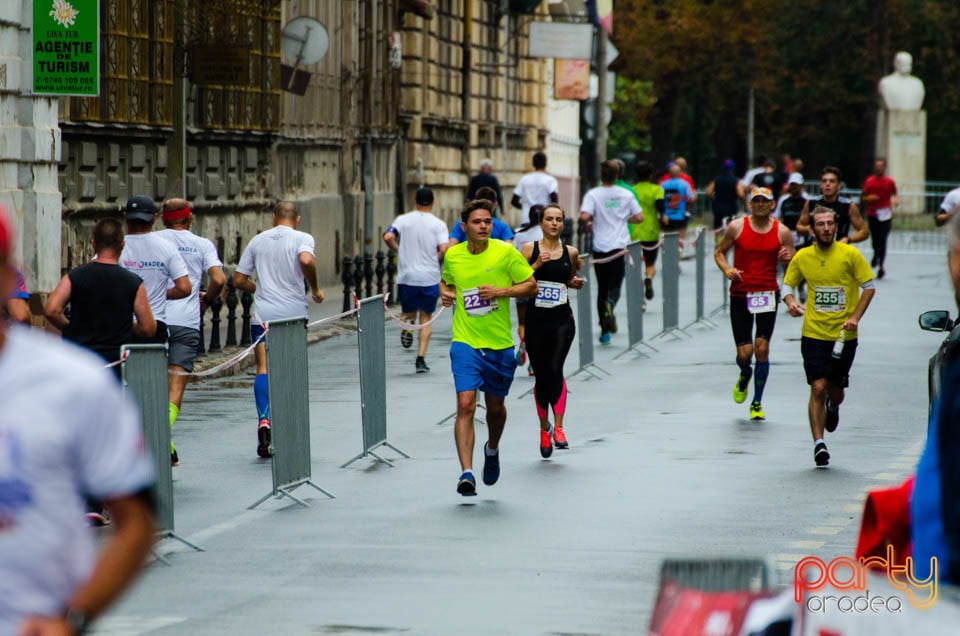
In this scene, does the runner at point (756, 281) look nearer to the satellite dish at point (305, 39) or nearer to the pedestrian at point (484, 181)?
the pedestrian at point (484, 181)

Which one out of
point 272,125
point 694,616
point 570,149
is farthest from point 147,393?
point 570,149

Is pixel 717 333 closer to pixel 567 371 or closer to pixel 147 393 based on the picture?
pixel 567 371

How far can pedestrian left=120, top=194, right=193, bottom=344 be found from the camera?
1269cm

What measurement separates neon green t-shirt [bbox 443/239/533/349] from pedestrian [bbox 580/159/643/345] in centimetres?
1021

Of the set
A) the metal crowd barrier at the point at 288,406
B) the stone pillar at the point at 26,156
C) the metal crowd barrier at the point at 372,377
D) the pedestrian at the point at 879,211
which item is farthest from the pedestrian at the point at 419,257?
the pedestrian at the point at 879,211

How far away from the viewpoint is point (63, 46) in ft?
64.2

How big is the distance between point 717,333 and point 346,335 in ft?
14.3

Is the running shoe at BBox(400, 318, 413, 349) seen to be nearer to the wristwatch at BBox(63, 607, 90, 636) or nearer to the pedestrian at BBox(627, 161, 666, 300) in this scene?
the pedestrian at BBox(627, 161, 666, 300)

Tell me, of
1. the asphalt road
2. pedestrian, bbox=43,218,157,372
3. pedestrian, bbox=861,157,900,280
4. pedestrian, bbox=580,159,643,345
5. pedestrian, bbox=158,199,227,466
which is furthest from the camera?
pedestrian, bbox=861,157,900,280

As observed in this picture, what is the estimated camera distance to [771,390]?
18219 millimetres

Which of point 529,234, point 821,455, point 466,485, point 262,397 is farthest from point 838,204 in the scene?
point 466,485

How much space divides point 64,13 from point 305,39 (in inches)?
355

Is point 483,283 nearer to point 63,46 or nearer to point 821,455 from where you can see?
point 821,455

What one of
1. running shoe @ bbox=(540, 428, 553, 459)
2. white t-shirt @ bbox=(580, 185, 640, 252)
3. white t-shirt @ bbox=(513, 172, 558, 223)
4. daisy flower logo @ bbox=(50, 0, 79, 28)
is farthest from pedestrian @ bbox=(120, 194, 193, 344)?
white t-shirt @ bbox=(513, 172, 558, 223)
